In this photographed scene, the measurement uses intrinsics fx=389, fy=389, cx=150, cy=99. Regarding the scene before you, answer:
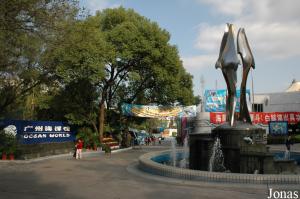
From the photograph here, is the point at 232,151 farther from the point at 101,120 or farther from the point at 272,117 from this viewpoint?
the point at 272,117

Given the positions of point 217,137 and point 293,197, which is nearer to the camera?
point 293,197

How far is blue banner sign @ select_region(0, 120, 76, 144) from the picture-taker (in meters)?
21.3

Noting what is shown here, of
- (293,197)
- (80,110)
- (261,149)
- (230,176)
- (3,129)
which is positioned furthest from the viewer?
(80,110)

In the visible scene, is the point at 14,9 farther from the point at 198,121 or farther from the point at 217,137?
the point at 198,121

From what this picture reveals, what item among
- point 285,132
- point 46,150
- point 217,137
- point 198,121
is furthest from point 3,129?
point 285,132

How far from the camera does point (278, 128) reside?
43562 mm

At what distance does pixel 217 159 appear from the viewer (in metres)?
15.3

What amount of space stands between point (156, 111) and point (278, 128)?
16.8 meters

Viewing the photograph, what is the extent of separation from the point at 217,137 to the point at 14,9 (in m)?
9.44

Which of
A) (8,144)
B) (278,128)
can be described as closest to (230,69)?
(8,144)

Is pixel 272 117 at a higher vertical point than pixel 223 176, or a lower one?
higher

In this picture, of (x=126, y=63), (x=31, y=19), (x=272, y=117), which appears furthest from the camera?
(x=272, y=117)

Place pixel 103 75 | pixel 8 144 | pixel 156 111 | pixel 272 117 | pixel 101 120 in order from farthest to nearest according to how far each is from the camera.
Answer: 1. pixel 272 117
2. pixel 156 111
3. pixel 101 120
4. pixel 103 75
5. pixel 8 144

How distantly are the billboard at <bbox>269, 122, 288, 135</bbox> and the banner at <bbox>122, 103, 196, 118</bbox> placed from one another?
12.7 m
